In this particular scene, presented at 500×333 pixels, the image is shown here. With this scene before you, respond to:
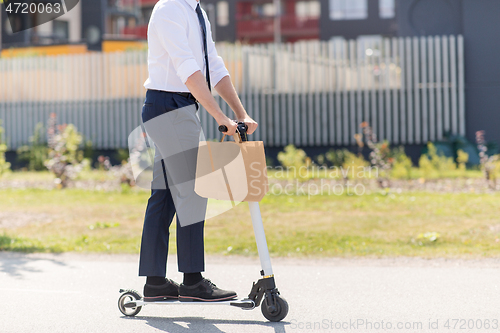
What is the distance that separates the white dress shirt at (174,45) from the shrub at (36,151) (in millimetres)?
12296

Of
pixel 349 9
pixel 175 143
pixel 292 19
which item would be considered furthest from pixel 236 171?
pixel 292 19

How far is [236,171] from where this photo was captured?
303cm

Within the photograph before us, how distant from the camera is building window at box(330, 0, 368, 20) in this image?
4116 cm

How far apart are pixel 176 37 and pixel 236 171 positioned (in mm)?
829

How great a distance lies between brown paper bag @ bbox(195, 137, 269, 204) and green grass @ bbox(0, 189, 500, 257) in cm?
245

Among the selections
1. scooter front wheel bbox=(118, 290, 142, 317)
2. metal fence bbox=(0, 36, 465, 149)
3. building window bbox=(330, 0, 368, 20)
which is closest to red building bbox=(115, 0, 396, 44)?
building window bbox=(330, 0, 368, 20)

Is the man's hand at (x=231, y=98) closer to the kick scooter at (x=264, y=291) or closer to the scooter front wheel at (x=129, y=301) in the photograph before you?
the kick scooter at (x=264, y=291)

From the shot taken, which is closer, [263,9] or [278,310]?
[278,310]

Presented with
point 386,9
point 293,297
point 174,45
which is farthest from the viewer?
point 386,9

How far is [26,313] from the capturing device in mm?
3578

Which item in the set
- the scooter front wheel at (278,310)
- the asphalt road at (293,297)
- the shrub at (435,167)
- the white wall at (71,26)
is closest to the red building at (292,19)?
the white wall at (71,26)

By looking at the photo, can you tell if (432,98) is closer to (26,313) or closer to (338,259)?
(338,259)

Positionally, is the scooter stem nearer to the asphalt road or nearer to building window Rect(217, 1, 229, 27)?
the asphalt road

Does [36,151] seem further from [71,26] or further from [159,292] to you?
[71,26]
